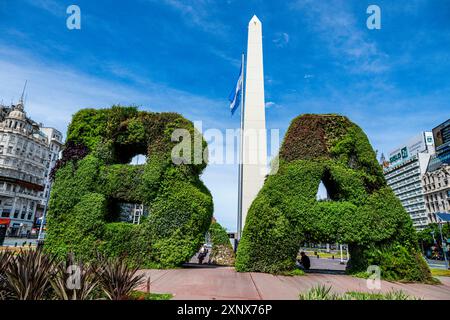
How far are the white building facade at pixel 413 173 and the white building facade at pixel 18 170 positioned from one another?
105 metres

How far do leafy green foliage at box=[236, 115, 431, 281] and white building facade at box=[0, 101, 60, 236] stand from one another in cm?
6153

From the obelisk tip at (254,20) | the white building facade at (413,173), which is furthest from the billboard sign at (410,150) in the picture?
the obelisk tip at (254,20)

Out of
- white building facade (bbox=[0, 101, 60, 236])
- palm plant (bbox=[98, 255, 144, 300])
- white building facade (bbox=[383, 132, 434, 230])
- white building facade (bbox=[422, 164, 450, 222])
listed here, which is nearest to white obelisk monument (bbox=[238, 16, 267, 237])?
palm plant (bbox=[98, 255, 144, 300])

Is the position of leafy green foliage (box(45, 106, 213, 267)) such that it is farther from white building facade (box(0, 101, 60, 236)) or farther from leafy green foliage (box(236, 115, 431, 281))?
white building facade (box(0, 101, 60, 236))

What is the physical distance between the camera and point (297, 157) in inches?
545

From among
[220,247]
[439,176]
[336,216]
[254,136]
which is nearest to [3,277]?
[220,247]

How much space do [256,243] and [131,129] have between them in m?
9.54

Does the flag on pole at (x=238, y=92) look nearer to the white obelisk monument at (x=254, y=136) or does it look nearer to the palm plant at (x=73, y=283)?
the white obelisk monument at (x=254, y=136)

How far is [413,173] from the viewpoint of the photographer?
279 ft

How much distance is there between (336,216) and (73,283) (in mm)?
11107

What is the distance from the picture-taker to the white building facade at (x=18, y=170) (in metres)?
56.8
